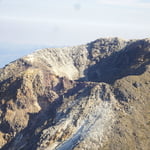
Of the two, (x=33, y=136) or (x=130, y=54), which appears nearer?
(x=33, y=136)

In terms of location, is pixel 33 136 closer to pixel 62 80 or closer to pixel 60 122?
pixel 60 122

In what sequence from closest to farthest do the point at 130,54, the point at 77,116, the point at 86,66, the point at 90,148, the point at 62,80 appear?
the point at 90,148 < the point at 77,116 < the point at 62,80 < the point at 130,54 < the point at 86,66

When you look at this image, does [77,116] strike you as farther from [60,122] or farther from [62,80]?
[62,80]

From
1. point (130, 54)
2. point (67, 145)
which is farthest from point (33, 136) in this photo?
point (130, 54)

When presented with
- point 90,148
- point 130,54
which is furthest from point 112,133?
point 130,54

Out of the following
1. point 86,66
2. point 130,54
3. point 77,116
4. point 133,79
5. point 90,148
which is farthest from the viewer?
point 86,66

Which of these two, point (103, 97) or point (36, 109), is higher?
point (103, 97)
